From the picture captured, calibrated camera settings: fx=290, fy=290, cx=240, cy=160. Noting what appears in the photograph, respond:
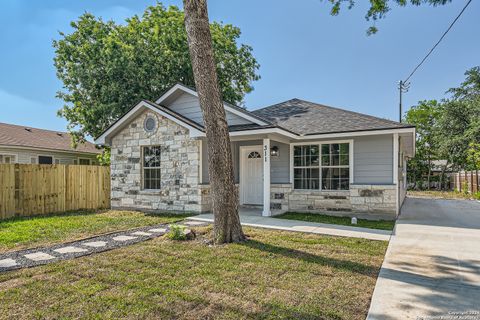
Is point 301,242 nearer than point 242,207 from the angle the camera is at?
Yes

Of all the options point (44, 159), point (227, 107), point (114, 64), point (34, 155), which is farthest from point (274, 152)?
A: point (44, 159)

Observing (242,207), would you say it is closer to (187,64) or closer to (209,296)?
(209,296)

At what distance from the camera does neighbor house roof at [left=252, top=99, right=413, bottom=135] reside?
895 centimetres

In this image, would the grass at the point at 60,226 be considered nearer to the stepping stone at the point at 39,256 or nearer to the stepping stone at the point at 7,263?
the stepping stone at the point at 39,256

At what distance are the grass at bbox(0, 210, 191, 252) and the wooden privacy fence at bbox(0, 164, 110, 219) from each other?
0.64 meters

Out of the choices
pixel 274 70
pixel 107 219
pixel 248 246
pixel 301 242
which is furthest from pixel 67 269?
pixel 274 70

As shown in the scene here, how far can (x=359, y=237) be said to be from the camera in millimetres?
6277

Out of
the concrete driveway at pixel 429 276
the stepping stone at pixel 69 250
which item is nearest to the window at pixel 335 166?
the concrete driveway at pixel 429 276

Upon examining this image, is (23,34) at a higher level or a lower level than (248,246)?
higher

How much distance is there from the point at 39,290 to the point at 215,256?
239cm

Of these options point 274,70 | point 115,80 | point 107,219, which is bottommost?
point 107,219

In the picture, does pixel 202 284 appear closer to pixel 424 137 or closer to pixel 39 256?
pixel 39 256

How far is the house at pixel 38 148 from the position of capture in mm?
16267

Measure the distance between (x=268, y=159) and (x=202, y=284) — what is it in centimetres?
566
